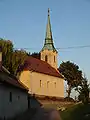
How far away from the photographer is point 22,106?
35.7 metres

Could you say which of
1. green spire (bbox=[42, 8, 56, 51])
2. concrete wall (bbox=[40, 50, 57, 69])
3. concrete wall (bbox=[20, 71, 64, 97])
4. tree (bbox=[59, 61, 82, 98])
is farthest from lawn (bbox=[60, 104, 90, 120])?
tree (bbox=[59, 61, 82, 98])

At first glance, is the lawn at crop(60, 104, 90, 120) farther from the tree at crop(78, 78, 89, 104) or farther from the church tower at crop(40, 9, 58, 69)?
the church tower at crop(40, 9, 58, 69)

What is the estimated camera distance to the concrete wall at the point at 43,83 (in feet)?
209

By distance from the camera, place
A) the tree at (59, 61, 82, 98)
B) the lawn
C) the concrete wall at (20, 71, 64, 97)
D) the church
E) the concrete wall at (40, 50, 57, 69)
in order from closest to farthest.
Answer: the lawn
the concrete wall at (20, 71, 64, 97)
the church
the concrete wall at (40, 50, 57, 69)
the tree at (59, 61, 82, 98)

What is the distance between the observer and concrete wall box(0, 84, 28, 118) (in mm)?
26483

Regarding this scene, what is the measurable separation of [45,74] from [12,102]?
4040 cm

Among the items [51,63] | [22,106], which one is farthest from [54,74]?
[22,106]

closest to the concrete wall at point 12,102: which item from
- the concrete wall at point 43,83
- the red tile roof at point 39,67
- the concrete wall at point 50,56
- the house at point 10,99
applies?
the house at point 10,99

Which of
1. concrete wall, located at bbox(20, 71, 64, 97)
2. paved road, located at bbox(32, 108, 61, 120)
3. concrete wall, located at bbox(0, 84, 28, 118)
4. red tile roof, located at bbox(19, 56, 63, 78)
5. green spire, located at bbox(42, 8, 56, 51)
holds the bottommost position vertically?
paved road, located at bbox(32, 108, 61, 120)

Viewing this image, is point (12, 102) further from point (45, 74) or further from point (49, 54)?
point (49, 54)

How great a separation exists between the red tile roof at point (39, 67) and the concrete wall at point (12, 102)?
2667 centimetres

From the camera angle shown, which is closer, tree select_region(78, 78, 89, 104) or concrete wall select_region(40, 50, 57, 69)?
tree select_region(78, 78, 89, 104)

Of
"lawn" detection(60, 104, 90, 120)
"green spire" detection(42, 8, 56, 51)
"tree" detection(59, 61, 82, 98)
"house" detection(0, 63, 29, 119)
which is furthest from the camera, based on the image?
"tree" detection(59, 61, 82, 98)

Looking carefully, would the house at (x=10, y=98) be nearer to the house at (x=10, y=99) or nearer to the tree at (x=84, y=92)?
the house at (x=10, y=99)
